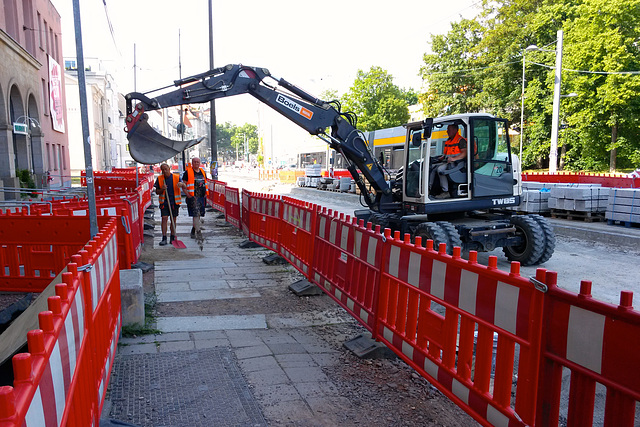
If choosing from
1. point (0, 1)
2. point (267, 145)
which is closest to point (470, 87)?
point (0, 1)

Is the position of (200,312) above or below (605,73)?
below

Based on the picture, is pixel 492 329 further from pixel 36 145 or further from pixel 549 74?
pixel 549 74

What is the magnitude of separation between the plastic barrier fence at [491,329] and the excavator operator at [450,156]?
13.3 feet

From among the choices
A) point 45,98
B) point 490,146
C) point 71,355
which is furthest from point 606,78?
point 71,355

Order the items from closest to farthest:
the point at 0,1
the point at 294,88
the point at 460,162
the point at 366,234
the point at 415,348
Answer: the point at 415,348
the point at 366,234
the point at 460,162
the point at 294,88
the point at 0,1

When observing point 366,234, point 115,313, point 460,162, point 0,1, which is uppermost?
point 0,1

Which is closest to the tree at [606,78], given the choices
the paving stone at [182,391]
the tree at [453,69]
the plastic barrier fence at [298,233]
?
the tree at [453,69]

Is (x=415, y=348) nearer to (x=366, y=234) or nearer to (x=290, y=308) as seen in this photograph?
(x=366, y=234)

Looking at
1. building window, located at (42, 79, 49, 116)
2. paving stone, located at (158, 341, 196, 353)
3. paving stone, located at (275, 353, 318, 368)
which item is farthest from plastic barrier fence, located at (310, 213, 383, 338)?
building window, located at (42, 79, 49, 116)

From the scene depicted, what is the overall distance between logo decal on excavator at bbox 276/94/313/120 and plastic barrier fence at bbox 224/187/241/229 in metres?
3.84

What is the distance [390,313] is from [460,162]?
543 centimetres

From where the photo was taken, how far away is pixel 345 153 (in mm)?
10266

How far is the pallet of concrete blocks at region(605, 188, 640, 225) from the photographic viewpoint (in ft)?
42.9

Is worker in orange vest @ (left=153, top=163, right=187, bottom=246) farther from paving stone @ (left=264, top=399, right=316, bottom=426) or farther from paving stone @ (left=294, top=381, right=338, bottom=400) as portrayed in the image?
paving stone @ (left=264, top=399, right=316, bottom=426)
